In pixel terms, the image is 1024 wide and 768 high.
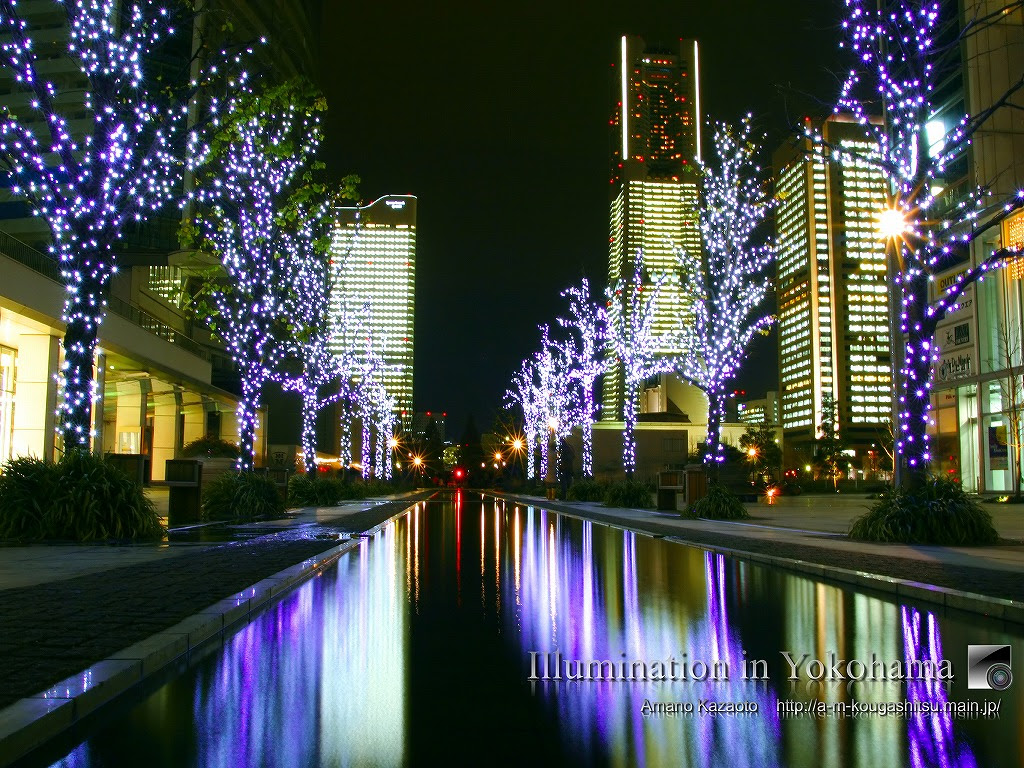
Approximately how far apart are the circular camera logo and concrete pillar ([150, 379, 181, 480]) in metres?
57.7

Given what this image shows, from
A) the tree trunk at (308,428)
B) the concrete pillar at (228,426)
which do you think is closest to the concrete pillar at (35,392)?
the tree trunk at (308,428)

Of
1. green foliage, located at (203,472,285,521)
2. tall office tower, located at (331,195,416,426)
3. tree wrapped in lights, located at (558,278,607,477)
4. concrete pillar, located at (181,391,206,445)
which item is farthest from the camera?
tall office tower, located at (331,195,416,426)

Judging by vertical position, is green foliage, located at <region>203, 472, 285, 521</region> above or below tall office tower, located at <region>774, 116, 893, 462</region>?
below

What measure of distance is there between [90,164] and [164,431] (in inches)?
1904

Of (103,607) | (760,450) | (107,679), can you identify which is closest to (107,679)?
(107,679)

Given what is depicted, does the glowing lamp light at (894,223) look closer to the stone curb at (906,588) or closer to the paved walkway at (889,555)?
the paved walkway at (889,555)

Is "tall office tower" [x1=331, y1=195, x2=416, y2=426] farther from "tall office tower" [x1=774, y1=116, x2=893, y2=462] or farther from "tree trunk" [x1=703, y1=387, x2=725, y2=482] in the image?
"tall office tower" [x1=774, y1=116, x2=893, y2=462]

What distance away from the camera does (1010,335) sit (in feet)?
145

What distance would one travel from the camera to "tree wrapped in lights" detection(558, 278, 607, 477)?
151ft

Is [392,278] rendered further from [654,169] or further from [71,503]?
[71,503]

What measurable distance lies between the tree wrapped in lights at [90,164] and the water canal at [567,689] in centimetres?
838

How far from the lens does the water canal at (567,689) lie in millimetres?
4282

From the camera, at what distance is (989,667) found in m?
5.99

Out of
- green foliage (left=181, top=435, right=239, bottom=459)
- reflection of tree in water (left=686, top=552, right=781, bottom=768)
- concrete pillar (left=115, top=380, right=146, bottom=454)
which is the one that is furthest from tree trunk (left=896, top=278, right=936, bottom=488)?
concrete pillar (left=115, top=380, right=146, bottom=454)
